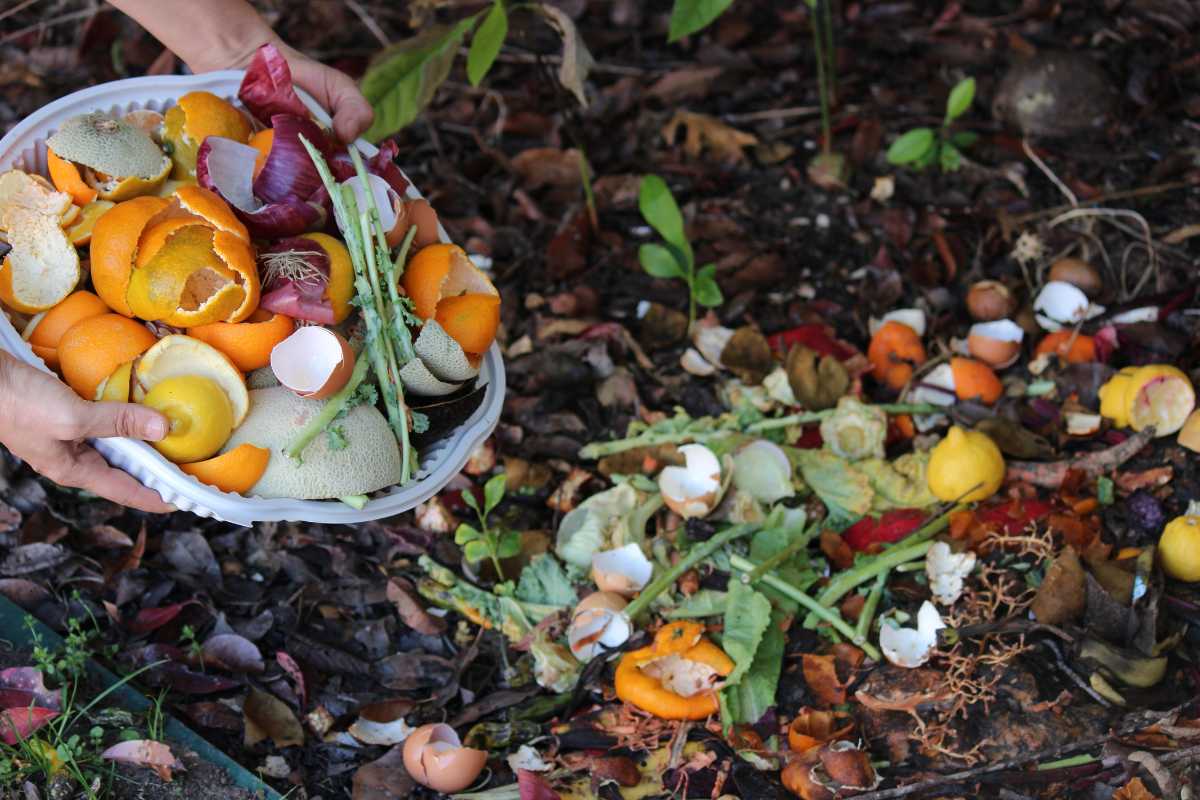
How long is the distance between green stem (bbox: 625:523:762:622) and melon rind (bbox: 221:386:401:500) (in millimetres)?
610

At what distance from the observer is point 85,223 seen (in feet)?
5.61

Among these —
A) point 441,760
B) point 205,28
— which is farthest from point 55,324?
point 441,760

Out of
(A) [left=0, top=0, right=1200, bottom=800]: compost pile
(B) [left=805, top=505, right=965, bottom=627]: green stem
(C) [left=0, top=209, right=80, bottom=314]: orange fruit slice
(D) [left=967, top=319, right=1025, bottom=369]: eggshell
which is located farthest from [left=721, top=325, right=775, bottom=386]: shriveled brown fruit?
(C) [left=0, top=209, right=80, bottom=314]: orange fruit slice

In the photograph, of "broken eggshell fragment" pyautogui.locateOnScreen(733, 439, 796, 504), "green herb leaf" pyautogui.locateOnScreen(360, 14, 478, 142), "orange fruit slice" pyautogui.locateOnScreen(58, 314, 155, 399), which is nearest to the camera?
→ "orange fruit slice" pyautogui.locateOnScreen(58, 314, 155, 399)

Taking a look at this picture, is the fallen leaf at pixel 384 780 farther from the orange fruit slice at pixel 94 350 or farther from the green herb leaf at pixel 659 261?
the green herb leaf at pixel 659 261

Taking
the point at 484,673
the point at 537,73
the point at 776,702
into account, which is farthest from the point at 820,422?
the point at 537,73

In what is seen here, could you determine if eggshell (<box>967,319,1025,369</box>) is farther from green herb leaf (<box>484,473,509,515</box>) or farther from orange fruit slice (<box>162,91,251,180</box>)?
orange fruit slice (<box>162,91,251,180</box>)

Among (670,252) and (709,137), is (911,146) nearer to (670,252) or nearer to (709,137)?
(709,137)

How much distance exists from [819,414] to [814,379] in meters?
0.09

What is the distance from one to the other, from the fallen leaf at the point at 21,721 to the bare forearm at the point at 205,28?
1141 millimetres

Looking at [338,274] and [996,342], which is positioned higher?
[338,274]

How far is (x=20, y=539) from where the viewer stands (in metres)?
2.25

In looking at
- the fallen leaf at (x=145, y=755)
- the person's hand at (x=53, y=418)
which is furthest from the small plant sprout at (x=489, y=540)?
the person's hand at (x=53, y=418)

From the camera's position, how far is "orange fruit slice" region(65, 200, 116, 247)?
171cm
